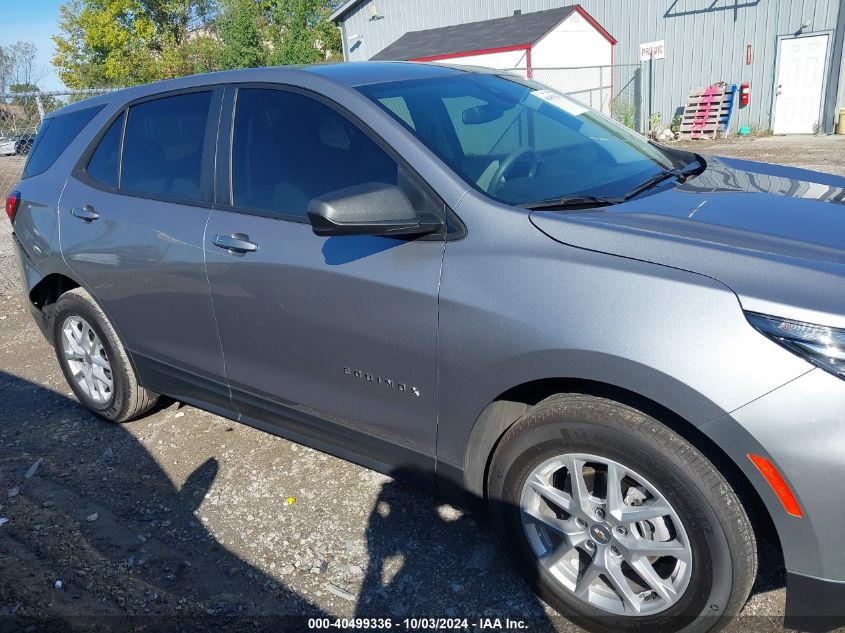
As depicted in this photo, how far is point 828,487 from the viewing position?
5.93 ft

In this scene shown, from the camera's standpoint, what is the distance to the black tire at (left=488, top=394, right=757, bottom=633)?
79.4 inches

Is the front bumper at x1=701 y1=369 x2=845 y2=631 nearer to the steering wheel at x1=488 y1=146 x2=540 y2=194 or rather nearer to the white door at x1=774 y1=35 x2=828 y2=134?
the steering wheel at x1=488 y1=146 x2=540 y2=194

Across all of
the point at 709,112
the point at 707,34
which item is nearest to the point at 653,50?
the point at 707,34

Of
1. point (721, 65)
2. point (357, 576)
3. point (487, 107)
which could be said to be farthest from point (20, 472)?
point (721, 65)

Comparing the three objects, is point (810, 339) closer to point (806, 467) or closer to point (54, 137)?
point (806, 467)

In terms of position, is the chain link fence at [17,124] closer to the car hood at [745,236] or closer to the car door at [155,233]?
Result: the car door at [155,233]

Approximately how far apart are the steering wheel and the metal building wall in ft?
55.9

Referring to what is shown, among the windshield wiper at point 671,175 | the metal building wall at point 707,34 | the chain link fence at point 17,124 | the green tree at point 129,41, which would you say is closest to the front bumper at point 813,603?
the windshield wiper at point 671,175

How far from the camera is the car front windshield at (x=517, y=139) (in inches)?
104

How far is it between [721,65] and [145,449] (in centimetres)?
1843

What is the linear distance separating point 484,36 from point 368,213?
19.6 metres

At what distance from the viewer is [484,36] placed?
66.7 feet

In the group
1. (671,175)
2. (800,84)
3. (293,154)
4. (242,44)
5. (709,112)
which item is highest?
(242,44)

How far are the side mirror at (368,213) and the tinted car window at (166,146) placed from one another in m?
1.14
